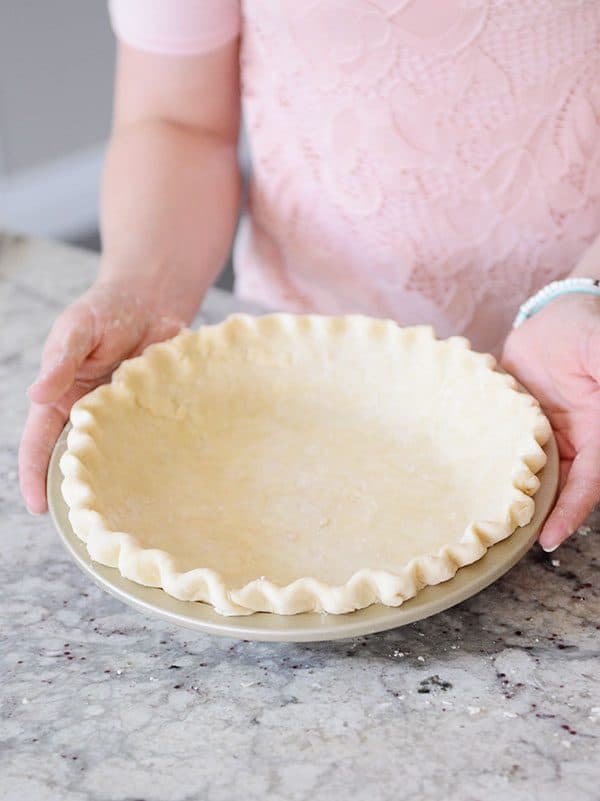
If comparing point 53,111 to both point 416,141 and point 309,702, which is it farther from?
point 309,702

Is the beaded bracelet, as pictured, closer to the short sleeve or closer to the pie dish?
the pie dish

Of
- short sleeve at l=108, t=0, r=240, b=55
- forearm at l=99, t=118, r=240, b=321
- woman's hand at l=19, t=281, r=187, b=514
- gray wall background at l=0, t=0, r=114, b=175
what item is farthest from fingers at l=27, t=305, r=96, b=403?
gray wall background at l=0, t=0, r=114, b=175

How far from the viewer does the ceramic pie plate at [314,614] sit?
2.59ft

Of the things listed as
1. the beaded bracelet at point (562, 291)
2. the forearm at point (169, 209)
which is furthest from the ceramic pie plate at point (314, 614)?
the forearm at point (169, 209)

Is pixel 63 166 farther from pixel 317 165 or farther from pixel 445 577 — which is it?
pixel 445 577

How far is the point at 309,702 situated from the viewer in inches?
32.1

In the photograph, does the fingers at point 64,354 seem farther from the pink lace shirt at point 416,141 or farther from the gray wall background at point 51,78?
the gray wall background at point 51,78

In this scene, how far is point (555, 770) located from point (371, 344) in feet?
1.66

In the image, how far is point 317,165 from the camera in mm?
1285

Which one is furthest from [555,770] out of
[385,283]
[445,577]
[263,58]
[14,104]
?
[14,104]

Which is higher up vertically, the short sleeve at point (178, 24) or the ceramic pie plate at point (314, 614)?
the short sleeve at point (178, 24)

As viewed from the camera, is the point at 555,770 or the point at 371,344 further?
the point at 371,344

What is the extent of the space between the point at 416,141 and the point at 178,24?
317 mm

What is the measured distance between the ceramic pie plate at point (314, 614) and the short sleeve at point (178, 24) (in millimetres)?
656
